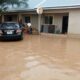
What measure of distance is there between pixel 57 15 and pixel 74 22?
3.92 m

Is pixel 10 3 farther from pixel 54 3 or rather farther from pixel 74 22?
pixel 74 22

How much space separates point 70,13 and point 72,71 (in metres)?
14.5

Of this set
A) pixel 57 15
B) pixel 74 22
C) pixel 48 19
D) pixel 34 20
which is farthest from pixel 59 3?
pixel 34 20

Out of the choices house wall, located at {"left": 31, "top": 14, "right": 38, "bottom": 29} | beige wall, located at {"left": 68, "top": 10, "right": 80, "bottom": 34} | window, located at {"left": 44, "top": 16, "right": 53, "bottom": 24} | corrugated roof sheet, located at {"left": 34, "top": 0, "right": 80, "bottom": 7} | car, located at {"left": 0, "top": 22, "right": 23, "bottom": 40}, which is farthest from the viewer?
house wall, located at {"left": 31, "top": 14, "right": 38, "bottom": 29}

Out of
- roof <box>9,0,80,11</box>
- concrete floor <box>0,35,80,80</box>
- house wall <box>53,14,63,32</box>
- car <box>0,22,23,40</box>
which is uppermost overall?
roof <box>9,0,80,11</box>

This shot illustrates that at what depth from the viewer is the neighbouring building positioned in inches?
878

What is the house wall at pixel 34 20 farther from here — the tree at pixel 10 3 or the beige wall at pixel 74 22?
the beige wall at pixel 74 22

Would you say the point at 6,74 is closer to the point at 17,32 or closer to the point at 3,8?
the point at 17,32

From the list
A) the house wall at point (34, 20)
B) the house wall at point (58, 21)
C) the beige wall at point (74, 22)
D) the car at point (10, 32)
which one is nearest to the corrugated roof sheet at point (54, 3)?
the beige wall at point (74, 22)

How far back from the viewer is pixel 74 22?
2236cm

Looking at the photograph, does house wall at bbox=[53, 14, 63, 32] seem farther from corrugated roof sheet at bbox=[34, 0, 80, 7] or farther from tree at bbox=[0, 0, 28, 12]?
tree at bbox=[0, 0, 28, 12]

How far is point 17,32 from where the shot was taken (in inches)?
734

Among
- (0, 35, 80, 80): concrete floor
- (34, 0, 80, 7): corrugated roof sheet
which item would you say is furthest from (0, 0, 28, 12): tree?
(0, 35, 80, 80): concrete floor

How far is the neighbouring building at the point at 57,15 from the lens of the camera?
22297 millimetres
